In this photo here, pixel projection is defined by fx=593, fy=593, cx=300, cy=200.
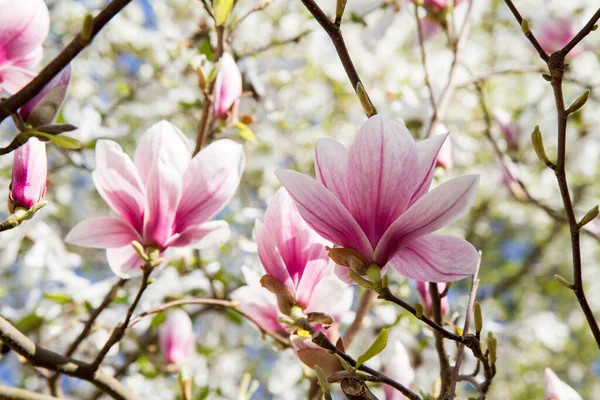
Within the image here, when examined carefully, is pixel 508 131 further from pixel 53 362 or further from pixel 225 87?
pixel 53 362

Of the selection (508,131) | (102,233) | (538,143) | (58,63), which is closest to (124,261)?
(102,233)

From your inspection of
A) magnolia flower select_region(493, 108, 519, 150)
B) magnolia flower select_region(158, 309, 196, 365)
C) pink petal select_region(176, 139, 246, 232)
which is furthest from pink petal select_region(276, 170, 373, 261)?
magnolia flower select_region(493, 108, 519, 150)

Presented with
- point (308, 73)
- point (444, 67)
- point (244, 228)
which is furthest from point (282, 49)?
point (244, 228)

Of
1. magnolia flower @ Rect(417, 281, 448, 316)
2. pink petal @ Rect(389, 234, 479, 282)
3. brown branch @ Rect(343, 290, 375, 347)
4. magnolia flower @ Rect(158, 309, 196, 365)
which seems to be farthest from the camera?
magnolia flower @ Rect(158, 309, 196, 365)

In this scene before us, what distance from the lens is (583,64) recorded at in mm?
1888

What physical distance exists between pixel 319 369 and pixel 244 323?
3.83 ft

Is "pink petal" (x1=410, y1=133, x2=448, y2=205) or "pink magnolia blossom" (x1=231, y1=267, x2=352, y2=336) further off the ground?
"pink petal" (x1=410, y1=133, x2=448, y2=205)

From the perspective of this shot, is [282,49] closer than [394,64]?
No

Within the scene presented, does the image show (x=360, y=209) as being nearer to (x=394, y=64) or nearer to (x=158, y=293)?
(x=158, y=293)

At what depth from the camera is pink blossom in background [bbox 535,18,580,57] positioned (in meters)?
1.36

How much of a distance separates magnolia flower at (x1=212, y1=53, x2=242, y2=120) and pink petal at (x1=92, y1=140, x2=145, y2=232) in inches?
10.1

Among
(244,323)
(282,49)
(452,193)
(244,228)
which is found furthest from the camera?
(282,49)

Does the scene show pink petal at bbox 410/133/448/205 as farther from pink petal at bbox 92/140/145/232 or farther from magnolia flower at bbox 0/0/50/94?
magnolia flower at bbox 0/0/50/94

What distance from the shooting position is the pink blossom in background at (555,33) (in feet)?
4.45
